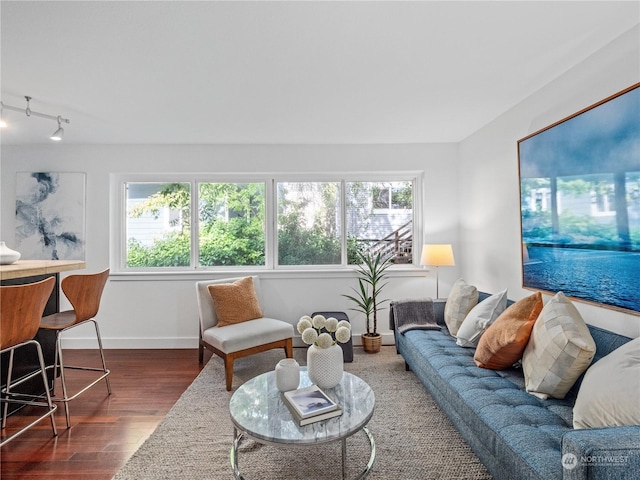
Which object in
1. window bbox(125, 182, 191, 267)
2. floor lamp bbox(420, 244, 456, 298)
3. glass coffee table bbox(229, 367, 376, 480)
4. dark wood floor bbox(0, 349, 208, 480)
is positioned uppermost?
window bbox(125, 182, 191, 267)

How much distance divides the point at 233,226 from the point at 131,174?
4.42 ft

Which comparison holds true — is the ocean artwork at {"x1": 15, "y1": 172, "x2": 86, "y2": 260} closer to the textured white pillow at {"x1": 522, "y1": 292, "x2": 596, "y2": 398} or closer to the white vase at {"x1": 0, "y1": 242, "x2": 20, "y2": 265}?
the white vase at {"x1": 0, "y1": 242, "x2": 20, "y2": 265}

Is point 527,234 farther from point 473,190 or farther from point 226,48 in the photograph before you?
point 226,48

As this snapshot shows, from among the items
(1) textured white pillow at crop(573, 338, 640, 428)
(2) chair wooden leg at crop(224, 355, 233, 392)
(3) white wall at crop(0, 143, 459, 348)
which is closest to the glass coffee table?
(2) chair wooden leg at crop(224, 355, 233, 392)

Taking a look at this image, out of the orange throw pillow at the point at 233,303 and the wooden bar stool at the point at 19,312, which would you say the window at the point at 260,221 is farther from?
the wooden bar stool at the point at 19,312

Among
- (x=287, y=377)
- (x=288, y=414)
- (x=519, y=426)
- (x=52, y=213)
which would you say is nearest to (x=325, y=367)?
(x=287, y=377)

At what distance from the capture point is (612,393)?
4.24 feet

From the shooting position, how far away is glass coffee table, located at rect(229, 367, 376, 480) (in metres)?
1.46

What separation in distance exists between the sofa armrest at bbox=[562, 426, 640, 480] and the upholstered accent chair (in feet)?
7.46

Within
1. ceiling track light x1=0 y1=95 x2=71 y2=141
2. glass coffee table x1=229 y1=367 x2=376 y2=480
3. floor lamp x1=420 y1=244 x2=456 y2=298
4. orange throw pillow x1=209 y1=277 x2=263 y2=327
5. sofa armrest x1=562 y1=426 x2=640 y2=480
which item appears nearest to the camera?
sofa armrest x1=562 y1=426 x2=640 y2=480

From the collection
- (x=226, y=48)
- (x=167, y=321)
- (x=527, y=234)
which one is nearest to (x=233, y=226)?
(x=167, y=321)

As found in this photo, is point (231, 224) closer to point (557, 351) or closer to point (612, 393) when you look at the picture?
point (557, 351)

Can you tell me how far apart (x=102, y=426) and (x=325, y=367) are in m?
1.67

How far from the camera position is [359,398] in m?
1.78
